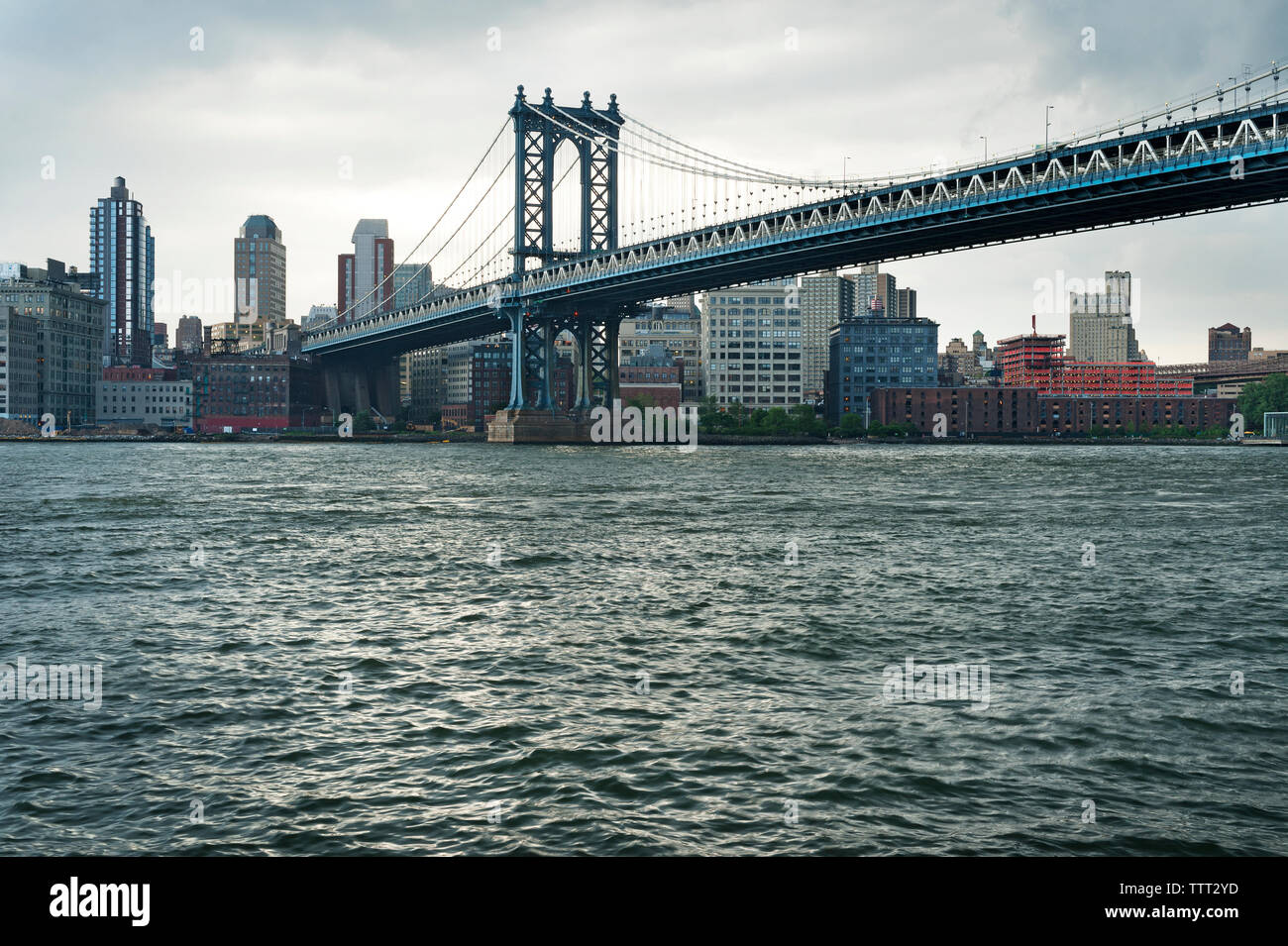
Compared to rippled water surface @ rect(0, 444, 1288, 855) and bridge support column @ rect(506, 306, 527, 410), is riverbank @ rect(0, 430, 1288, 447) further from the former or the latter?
rippled water surface @ rect(0, 444, 1288, 855)

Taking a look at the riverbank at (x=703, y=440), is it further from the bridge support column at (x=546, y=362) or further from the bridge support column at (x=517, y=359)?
the bridge support column at (x=517, y=359)

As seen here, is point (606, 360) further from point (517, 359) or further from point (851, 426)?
point (851, 426)

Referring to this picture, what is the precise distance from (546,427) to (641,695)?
11276 centimetres

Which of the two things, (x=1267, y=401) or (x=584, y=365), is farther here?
(x=1267, y=401)

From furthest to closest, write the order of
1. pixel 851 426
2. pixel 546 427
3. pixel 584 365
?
pixel 851 426
pixel 546 427
pixel 584 365

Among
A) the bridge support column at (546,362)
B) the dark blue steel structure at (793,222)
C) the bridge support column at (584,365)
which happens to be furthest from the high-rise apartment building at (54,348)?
the bridge support column at (584,365)

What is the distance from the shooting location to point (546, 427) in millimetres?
124500

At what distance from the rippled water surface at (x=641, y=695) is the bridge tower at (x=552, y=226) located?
93097 millimetres

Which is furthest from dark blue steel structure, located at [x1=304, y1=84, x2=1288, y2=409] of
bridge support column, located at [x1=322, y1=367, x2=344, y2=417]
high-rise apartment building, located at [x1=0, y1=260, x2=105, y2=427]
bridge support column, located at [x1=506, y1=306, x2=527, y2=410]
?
high-rise apartment building, located at [x1=0, y1=260, x2=105, y2=427]

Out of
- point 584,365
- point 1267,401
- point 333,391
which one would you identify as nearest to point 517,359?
point 584,365

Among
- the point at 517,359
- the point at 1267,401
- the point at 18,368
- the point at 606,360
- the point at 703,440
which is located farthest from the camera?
the point at 1267,401

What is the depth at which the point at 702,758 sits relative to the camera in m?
10.2
